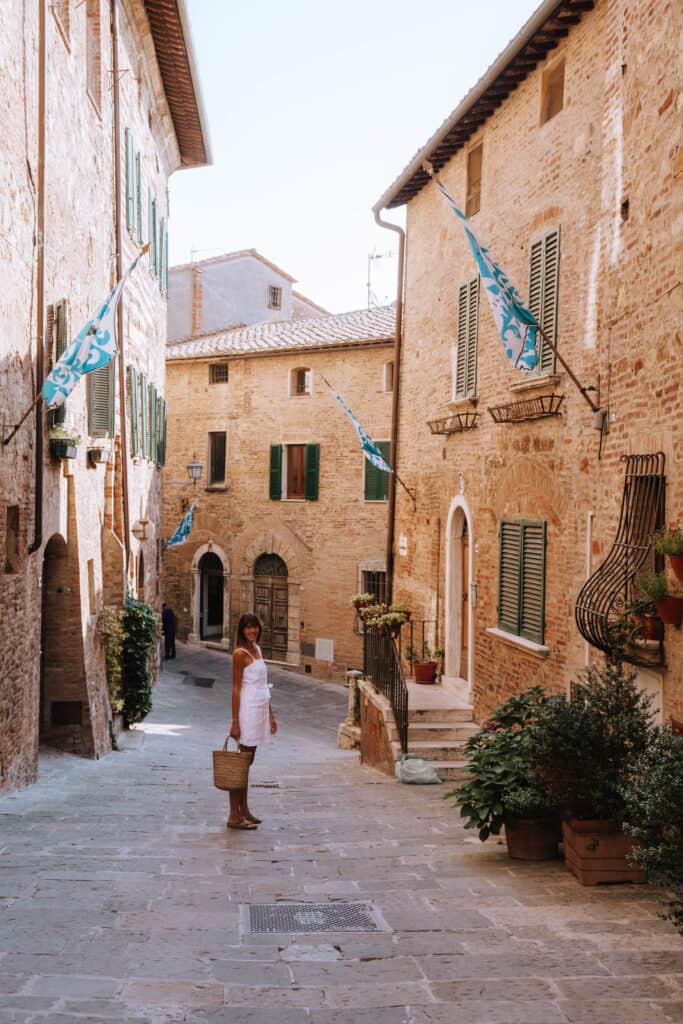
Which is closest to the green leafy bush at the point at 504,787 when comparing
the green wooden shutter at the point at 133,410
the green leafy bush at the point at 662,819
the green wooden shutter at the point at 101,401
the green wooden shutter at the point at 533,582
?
the green leafy bush at the point at 662,819

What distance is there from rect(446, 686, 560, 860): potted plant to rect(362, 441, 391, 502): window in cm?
1755

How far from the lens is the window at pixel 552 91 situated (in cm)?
1076

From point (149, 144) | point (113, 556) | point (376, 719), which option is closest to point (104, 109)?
point (149, 144)

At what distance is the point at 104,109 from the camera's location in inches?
521

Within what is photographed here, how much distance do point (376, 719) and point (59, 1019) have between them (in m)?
9.35

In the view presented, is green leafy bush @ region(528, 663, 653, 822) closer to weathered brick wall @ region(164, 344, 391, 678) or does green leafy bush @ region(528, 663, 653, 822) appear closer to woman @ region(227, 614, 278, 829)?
woman @ region(227, 614, 278, 829)

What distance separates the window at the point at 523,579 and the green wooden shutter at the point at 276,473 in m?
14.8

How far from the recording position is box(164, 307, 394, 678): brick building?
24844 millimetres

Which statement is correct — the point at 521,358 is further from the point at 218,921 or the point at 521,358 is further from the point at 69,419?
the point at 218,921

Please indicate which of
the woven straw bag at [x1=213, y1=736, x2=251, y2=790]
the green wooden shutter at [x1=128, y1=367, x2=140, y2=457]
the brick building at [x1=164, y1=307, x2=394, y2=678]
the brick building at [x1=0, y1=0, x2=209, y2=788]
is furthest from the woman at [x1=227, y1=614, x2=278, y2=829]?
the brick building at [x1=164, y1=307, x2=394, y2=678]

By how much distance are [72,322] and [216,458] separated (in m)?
16.4

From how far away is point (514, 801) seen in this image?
251 inches

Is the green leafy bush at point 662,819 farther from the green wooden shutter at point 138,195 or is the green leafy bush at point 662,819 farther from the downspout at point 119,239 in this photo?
the green wooden shutter at point 138,195

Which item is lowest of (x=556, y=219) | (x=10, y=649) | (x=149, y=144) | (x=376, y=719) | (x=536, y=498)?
(x=376, y=719)
